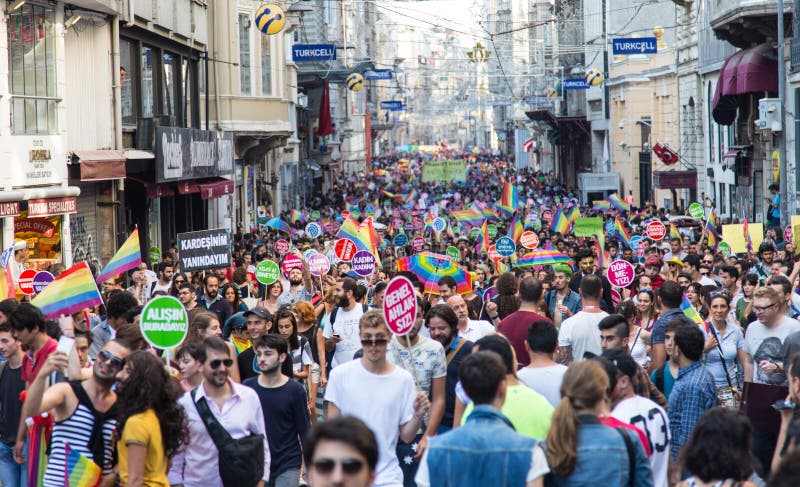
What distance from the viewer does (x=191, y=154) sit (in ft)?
90.2

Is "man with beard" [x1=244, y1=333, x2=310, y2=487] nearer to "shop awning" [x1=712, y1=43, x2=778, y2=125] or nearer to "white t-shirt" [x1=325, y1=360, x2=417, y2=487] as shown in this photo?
"white t-shirt" [x1=325, y1=360, x2=417, y2=487]

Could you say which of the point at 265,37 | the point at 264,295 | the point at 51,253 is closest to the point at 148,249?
the point at 51,253

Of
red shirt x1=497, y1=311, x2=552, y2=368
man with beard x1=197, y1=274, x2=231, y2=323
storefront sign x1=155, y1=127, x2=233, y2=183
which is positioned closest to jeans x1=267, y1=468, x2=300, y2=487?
red shirt x1=497, y1=311, x2=552, y2=368

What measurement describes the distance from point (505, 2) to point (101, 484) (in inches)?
4747

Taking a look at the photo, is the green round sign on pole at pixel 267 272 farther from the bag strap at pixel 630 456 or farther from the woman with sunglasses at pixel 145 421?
the bag strap at pixel 630 456

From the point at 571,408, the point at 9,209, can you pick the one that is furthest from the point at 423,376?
A: the point at 9,209

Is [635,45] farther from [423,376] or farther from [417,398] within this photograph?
[417,398]

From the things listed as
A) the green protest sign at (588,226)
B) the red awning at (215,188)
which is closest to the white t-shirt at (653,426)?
the green protest sign at (588,226)

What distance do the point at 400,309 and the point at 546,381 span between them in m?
1.32

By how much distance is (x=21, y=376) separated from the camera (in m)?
7.39

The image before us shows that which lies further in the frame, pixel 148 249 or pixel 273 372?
pixel 148 249

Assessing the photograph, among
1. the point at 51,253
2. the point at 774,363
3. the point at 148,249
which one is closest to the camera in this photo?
the point at 774,363

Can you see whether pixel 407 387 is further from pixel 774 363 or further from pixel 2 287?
pixel 2 287

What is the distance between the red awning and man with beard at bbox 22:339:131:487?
22129 millimetres
